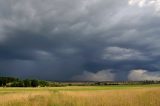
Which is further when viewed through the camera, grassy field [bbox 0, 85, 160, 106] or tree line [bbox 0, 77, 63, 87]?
tree line [bbox 0, 77, 63, 87]

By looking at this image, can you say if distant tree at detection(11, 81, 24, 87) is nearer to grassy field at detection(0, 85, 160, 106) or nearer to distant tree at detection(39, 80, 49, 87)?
distant tree at detection(39, 80, 49, 87)

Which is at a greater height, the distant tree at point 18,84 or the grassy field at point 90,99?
the distant tree at point 18,84

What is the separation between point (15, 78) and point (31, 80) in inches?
496

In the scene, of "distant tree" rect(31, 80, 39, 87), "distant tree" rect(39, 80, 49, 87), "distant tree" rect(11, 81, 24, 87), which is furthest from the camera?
"distant tree" rect(39, 80, 49, 87)

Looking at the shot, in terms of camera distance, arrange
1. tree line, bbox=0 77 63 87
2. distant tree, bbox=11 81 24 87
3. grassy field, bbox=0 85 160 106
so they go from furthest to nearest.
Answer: tree line, bbox=0 77 63 87 < distant tree, bbox=11 81 24 87 < grassy field, bbox=0 85 160 106

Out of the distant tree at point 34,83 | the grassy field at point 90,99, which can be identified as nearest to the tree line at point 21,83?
the distant tree at point 34,83

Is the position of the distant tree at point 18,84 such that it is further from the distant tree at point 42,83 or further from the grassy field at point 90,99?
the grassy field at point 90,99

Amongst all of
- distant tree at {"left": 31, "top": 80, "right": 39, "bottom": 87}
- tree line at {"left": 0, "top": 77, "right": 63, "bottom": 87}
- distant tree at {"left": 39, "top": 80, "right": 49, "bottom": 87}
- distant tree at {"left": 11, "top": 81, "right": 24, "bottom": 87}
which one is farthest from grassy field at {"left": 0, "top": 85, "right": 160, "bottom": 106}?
distant tree at {"left": 39, "top": 80, "right": 49, "bottom": 87}

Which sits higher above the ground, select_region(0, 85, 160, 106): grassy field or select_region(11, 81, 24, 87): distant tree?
select_region(11, 81, 24, 87): distant tree

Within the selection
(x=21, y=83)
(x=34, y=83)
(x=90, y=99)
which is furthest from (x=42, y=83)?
(x=90, y=99)

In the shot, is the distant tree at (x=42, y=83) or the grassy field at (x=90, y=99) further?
the distant tree at (x=42, y=83)

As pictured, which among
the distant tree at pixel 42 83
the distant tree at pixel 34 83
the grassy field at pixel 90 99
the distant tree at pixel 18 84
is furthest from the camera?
the distant tree at pixel 42 83

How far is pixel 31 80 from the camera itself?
435ft

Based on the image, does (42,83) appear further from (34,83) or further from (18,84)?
(18,84)
